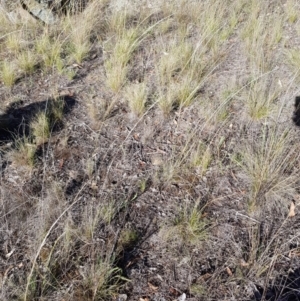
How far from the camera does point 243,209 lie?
9.25 feet

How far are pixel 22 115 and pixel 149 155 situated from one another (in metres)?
1.41

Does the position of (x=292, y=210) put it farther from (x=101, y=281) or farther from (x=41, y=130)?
(x=41, y=130)

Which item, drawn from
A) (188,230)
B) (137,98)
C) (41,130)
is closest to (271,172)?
(188,230)

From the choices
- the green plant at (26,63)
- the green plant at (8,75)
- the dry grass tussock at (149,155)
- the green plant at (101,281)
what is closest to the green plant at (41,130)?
the dry grass tussock at (149,155)

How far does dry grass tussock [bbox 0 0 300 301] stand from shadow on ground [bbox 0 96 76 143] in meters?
0.02

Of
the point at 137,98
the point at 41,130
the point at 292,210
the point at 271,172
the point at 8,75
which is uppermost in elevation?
the point at 8,75

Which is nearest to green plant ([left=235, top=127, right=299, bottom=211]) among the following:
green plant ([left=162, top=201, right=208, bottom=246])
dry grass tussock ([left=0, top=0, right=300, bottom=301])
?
dry grass tussock ([left=0, top=0, right=300, bottom=301])

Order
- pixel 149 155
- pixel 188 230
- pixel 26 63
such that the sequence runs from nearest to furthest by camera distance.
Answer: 1. pixel 188 230
2. pixel 149 155
3. pixel 26 63

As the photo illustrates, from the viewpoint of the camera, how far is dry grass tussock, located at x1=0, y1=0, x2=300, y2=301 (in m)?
2.46

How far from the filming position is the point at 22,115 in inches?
142

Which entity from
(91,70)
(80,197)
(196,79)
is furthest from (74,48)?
(80,197)

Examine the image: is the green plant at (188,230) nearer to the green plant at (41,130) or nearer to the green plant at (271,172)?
the green plant at (271,172)

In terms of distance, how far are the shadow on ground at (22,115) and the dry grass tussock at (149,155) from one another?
0.06ft

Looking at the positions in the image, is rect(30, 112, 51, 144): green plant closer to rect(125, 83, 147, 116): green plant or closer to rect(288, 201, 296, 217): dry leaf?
rect(125, 83, 147, 116): green plant
